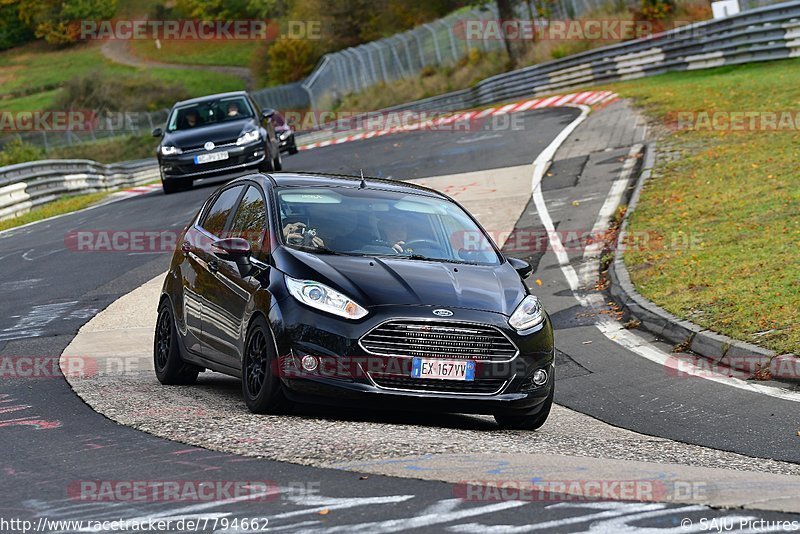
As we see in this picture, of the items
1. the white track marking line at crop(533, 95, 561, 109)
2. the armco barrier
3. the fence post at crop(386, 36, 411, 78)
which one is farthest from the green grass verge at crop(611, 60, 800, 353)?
the fence post at crop(386, 36, 411, 78)

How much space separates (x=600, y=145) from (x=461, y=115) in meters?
14.9

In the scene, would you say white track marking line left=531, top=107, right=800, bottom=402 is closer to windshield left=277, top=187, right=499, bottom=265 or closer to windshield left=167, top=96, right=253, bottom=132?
windshield left=277, top=187, right=499, bottom=265

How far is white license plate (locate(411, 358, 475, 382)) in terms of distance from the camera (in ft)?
27.2

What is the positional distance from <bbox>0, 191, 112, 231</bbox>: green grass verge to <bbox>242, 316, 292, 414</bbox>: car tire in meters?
17.8

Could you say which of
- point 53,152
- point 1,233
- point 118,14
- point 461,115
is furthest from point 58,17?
point 1,233

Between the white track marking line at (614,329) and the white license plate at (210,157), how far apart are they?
5.71 metres

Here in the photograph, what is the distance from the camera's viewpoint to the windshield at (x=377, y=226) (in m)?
9.27

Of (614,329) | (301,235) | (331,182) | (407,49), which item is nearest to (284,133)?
(614,329)

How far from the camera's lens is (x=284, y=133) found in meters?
33.0

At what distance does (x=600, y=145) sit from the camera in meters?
26.0

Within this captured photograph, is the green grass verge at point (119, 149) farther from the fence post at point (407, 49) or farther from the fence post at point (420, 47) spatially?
the fence post at point (420, 47)

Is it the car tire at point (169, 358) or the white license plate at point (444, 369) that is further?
the car tire at point (169, 358)

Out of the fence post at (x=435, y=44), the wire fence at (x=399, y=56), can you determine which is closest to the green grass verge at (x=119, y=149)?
the wire fence at (x=399, y=56)

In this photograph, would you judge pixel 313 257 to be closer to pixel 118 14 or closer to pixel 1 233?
pixel 1 233
